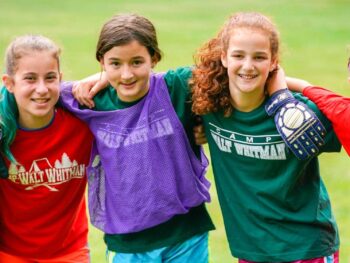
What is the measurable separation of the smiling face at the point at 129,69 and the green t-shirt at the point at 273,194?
0.45 m

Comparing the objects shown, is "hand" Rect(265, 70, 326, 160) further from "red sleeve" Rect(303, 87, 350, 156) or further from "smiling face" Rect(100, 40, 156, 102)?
"smiling face" Rect(100, 40, 156, 102)

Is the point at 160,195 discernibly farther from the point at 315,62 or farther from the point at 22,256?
the point at 315,62

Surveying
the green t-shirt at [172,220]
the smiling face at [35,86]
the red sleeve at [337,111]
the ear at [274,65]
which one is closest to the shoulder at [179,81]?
the green t-shirt at [172,220]

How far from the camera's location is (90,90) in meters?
4.60

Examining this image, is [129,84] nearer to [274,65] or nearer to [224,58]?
[224,58]

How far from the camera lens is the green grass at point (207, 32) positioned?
759 centimetres

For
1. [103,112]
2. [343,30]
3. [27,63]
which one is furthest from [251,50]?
[343,30]

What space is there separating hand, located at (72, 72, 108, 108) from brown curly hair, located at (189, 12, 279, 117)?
469 mm

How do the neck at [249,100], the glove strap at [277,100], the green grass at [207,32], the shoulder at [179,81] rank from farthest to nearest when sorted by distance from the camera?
1. the green grass at [207,32]
2. the shoulder at [179,81]
3. the neck at [249,100]
4. the glove strap at [277,100]

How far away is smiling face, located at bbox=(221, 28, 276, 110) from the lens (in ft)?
13.9

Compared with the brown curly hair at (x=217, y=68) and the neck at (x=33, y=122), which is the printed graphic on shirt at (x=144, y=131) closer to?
the brown curly hair at (x=217, y=68)

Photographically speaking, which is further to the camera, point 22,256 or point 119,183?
point 22,256

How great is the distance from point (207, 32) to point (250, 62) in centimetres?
1349

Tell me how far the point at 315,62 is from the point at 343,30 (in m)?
3.60
